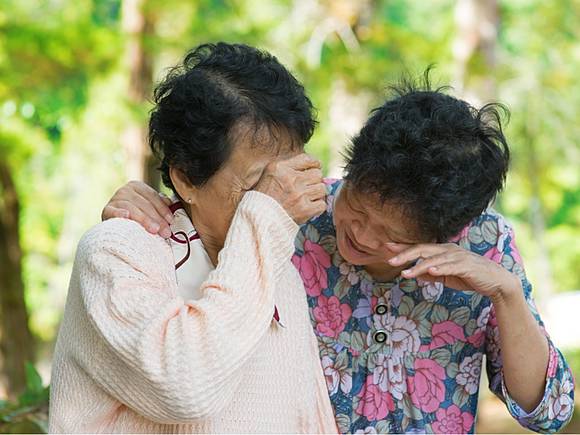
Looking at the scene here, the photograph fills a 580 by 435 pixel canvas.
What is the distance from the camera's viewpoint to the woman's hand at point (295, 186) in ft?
6.18

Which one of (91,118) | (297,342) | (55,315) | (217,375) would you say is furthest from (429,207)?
(55,315)

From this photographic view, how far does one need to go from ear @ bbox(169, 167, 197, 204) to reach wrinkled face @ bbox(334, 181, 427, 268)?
0.39m

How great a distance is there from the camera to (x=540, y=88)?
1084 cm

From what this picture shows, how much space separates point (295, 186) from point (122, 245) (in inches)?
15.5

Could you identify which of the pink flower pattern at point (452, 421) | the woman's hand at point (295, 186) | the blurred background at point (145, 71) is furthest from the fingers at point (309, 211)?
the blurred background at point (145, 71)

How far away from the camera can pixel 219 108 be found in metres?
1.90

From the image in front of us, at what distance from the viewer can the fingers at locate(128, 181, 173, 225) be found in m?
2.02

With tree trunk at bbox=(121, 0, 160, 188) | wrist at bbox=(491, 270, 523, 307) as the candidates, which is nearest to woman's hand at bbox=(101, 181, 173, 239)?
wrist at bbox=(491, 270, 523, 307)

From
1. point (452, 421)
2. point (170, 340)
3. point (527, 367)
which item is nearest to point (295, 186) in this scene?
point (170, 340)

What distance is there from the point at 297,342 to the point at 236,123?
1.83 feet

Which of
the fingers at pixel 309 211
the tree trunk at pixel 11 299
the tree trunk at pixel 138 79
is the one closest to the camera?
the fingers at pixel 309 211

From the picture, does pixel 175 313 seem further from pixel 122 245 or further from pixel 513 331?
pixel 513 331

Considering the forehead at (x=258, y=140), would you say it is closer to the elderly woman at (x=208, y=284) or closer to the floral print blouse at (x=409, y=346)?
the elderly woman at (x=208, y=284)

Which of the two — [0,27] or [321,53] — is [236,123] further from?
[321,53]
